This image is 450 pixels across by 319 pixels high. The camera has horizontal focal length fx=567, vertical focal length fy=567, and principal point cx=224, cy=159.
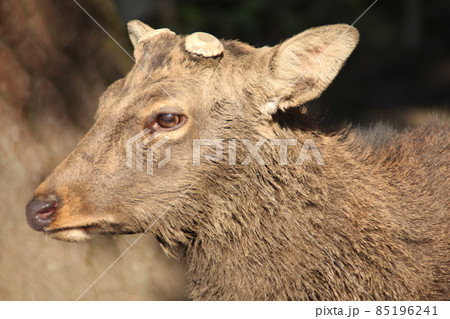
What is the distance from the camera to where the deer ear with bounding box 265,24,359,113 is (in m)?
3.39

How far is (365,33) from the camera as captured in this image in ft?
42.6

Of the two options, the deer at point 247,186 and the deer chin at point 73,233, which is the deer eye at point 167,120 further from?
the deer chin at point 73,233

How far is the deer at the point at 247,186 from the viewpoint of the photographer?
3.45m

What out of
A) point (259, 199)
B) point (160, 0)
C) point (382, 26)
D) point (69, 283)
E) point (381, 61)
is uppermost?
point (160, 0)

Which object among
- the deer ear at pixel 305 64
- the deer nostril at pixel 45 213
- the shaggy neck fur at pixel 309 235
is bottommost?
the shaggy neck fur at pixel 309 235

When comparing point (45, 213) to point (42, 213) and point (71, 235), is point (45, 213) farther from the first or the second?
point (71, 235)

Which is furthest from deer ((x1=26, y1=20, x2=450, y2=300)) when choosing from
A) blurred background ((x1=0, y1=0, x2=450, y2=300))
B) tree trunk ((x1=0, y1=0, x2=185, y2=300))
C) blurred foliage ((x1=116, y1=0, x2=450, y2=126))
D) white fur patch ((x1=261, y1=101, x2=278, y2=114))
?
blurred foliage ((x1=116, y1=0, x2=450, y2=126))

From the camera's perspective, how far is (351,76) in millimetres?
11789

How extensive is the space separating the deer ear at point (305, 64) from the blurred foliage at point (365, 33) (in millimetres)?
6967

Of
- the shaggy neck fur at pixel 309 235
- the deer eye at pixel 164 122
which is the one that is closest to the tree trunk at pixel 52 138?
the shaggy neck fur at pixel 309 235

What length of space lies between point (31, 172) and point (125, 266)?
118cm

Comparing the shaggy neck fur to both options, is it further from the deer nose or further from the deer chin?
the deer nose

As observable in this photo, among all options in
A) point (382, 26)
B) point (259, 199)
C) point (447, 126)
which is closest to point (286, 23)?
point (382, 26)

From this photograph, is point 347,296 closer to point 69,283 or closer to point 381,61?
point 69,283
